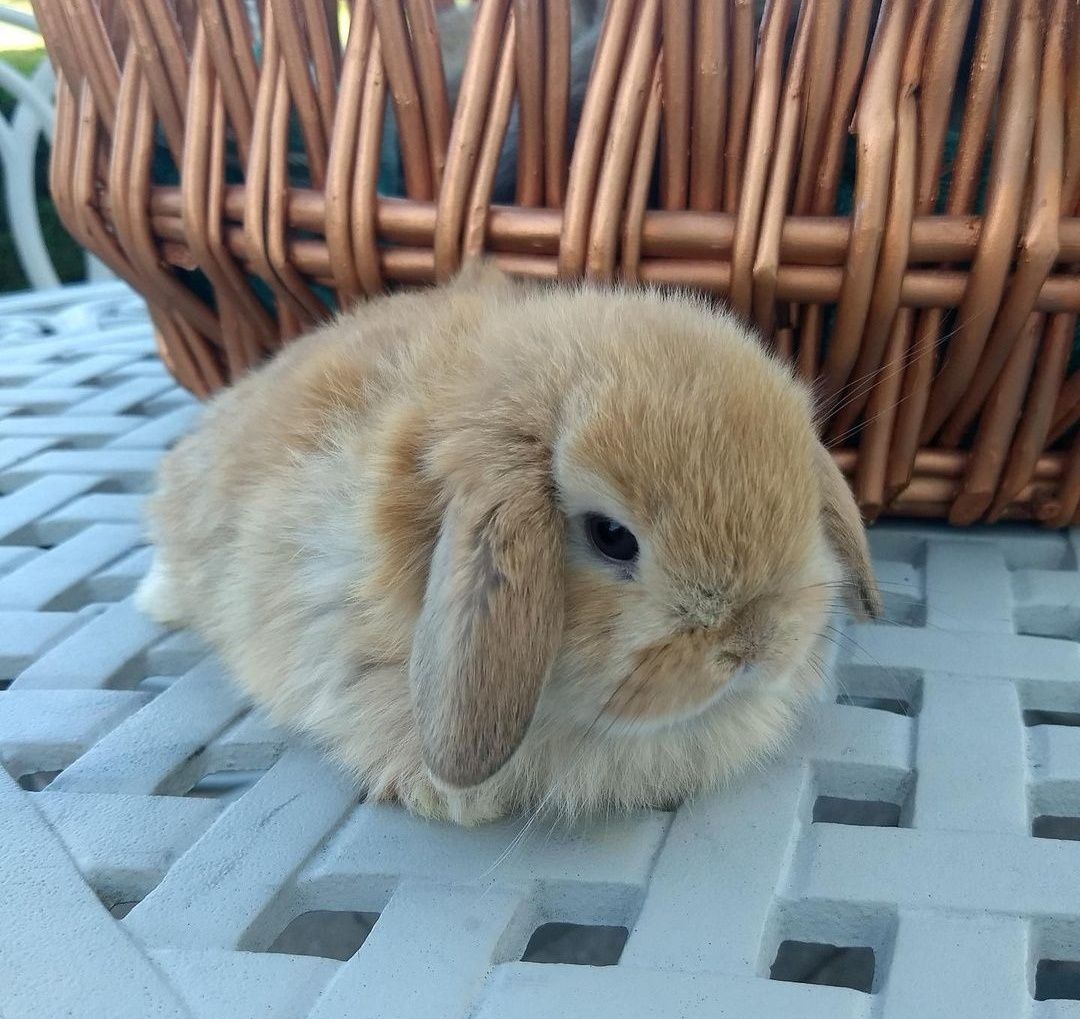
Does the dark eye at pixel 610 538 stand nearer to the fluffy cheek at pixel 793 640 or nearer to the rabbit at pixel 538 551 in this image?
Answer: the rabbit at pixel 538 551

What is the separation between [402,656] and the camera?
0.70 metres

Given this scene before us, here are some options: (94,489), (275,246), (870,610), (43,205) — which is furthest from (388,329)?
(43,205)

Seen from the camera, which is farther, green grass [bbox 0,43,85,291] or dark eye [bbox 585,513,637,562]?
green grass [bbox 0,43,85,291]

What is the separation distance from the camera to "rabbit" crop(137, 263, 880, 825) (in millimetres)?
587

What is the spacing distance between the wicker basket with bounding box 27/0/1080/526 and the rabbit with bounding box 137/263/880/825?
0.08m

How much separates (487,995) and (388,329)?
1.66 feet

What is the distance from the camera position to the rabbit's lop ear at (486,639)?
1.87 feet

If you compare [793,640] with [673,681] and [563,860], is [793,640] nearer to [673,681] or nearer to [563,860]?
[673,681]

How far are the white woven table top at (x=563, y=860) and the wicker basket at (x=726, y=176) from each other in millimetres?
202

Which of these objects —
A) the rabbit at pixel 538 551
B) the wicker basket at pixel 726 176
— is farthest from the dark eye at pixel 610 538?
the wicker basket at pixel 726 176

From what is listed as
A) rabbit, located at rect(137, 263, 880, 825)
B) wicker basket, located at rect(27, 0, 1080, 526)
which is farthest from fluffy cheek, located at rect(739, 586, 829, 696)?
wicker basket, located at rect(27, 0, 1080, 526)

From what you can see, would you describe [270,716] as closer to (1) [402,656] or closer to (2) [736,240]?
(1) [402,656]

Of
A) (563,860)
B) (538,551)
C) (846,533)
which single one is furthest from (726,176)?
(563,860)

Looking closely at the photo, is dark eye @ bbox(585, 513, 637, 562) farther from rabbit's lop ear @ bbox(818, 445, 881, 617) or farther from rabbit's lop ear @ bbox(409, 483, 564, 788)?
rabbit's lop ear @ bbox(818, 445, 881, 617)
